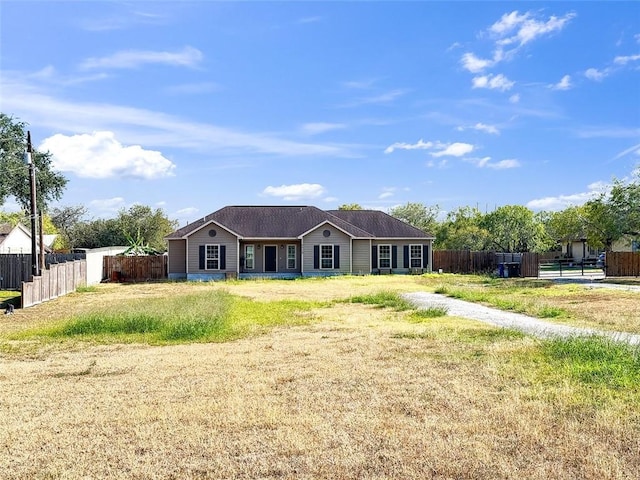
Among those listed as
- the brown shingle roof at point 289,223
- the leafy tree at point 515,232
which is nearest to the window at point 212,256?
the brown shingle roof at point 289,223

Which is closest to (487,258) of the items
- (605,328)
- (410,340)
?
(605,328)

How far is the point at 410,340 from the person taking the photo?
37.0 feet

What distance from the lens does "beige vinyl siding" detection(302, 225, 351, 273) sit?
116ft

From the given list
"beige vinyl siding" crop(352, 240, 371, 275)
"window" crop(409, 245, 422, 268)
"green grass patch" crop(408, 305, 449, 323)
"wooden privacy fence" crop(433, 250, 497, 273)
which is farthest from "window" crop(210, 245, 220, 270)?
"green grass patch" crop(408, 305, 449, 323)

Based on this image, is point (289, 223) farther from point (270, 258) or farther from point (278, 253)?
point (270, 258)

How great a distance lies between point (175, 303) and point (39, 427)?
37.2 feet

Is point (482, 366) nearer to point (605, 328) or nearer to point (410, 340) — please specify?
point (410, 340)

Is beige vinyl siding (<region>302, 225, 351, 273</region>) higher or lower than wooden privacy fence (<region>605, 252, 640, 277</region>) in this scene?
higher

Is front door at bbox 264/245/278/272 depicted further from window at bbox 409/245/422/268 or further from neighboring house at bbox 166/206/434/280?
window at bbox 409/245/422/268

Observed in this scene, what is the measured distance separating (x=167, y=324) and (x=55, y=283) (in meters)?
12.3

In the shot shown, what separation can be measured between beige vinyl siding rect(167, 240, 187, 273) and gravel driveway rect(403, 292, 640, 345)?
18419 millimetres

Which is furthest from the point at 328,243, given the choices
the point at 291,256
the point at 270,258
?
the point at 270,258

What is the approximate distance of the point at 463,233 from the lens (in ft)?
171

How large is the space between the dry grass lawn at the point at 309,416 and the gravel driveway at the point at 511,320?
1.69 m
